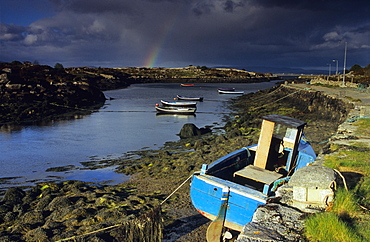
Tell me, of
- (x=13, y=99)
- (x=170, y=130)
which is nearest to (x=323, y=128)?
(x=170, y=130)

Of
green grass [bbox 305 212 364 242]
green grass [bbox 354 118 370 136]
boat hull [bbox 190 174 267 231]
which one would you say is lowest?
boat hull [bbox 190 174 267 231]

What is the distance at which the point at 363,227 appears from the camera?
5.13 m

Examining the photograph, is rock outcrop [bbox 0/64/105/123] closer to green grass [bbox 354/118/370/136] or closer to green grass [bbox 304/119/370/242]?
green grass [bbox 354/118/370/136]

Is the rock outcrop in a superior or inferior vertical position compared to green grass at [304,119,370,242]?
inferior

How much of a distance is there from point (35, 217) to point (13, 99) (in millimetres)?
38296

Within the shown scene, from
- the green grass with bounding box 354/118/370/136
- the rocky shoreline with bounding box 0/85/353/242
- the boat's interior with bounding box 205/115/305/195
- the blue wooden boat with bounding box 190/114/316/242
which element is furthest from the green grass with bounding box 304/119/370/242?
the green grass with bounding box 354/118/370/136

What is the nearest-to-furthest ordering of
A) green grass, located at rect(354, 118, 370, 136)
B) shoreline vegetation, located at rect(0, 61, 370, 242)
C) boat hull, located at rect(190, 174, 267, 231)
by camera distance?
shoreline vegetation, located at rect(0, 61, 370, 242) < boat hull, located at rect(190, 174, 267, 231) < green grass, located at rect(354, 118, 370, 136)

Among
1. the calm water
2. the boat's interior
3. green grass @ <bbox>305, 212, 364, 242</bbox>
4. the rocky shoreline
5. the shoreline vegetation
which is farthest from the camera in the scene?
the calm water

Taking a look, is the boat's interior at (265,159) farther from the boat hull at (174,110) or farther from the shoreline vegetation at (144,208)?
the boat hull at (174,110)

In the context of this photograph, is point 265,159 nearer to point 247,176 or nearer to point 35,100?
point 247,176

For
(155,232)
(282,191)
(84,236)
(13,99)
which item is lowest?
(13,99)

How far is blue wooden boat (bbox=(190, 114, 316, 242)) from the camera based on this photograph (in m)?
7.77

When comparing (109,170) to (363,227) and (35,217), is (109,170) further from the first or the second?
(363,227)

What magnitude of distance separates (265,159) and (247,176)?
1585 mm
